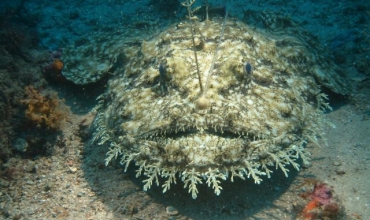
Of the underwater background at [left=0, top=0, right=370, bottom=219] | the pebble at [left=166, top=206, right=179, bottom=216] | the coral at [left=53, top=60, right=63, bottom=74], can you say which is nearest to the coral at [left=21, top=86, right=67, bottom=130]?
the underwater background at [left=0, top=0, right=370, bottom=219]

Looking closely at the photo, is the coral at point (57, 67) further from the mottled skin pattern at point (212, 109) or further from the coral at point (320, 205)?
the coral at point (320, 205)

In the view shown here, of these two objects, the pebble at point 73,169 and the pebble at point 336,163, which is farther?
the pebble at point 73,169

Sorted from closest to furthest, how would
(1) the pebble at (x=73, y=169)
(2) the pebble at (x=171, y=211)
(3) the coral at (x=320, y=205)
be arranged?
(3) the coral at (x=320, y=205) → (2) the pebble at (x=171, y=211) → (1) the pebble at (x=73, y=169)

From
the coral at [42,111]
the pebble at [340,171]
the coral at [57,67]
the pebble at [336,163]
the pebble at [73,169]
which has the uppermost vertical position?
the coral at [57,67]

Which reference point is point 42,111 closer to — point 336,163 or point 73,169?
point 73,169

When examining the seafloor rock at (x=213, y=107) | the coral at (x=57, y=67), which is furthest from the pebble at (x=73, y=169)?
the coral at (x=57, y=67)

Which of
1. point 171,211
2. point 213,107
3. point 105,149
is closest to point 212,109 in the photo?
point 213,107
